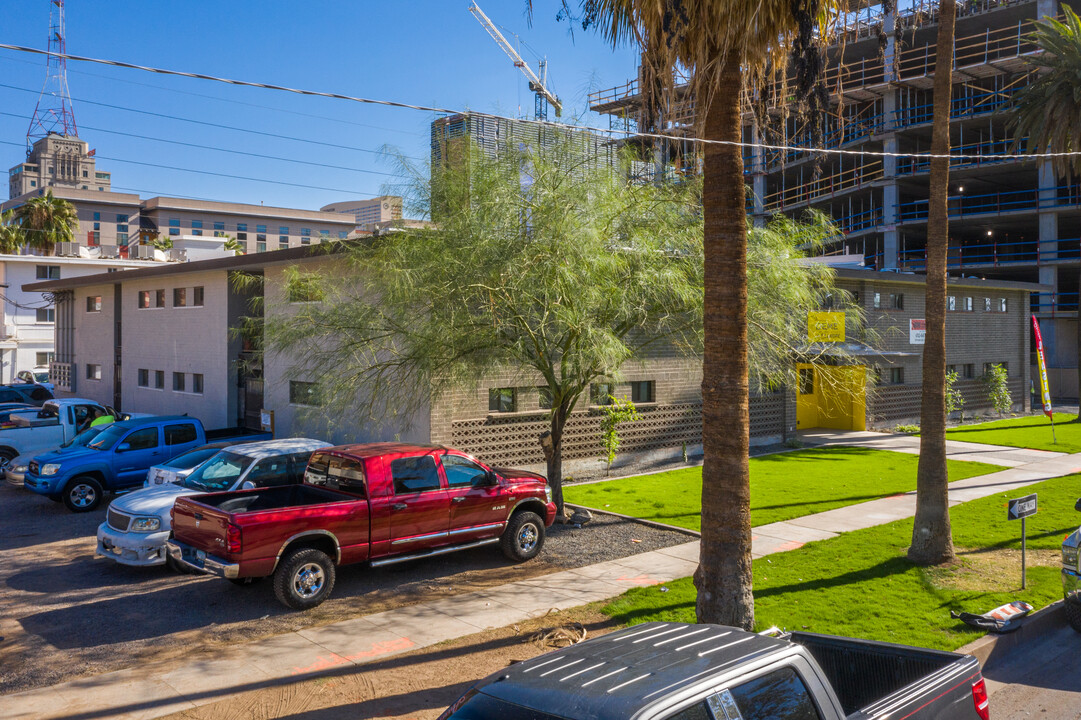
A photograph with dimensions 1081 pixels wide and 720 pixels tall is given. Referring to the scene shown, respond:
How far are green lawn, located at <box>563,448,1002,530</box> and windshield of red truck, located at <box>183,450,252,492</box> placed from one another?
21.6 feet

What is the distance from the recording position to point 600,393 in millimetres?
19109

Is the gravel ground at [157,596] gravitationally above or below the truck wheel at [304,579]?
below

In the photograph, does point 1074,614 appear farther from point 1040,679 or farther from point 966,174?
point 966,174


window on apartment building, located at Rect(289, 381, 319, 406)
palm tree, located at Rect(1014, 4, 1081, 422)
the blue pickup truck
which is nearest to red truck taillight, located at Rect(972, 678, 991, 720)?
the blue pickup truck

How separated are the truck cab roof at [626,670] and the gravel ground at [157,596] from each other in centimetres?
610

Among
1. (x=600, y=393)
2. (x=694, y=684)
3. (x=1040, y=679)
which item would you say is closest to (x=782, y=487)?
(x=600, y=393)

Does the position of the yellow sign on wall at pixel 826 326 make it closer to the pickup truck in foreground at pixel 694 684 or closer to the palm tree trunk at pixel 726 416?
the palm tree trunk at pixel 726 416

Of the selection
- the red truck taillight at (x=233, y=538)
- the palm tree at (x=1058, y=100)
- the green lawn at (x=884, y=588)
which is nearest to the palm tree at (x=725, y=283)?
the green lawn at (x=884, y=588)

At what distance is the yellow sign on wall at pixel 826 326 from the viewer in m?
19.0

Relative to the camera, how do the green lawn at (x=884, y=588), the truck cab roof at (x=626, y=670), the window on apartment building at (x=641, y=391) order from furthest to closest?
the window on apartment building at (x=641, y=391) < the green lawn at (x=884, y=588) < the truck cab roof at (x=626, y=670)

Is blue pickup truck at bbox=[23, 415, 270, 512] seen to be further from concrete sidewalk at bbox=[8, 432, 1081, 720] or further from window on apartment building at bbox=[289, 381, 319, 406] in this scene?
concrete sidewalk at bbox=[8, 432, 1081, 720]

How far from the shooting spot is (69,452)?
54.5ft

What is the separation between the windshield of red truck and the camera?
42.9 ft

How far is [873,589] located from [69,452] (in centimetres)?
1533
